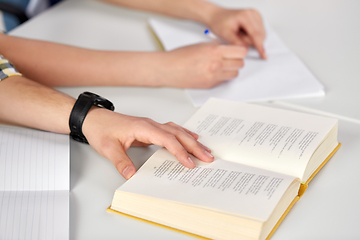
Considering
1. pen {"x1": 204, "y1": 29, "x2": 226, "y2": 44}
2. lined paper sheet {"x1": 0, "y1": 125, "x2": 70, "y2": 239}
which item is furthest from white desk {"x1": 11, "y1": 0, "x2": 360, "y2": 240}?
pen {"x1": 204, "y1": 29, "x2": 226, "y2": 44}

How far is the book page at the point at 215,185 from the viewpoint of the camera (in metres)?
0.62

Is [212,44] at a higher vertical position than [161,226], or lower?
higher

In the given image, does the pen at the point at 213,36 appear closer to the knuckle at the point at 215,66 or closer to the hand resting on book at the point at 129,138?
the knuckle at the point at 215,66

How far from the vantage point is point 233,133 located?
2.67ft

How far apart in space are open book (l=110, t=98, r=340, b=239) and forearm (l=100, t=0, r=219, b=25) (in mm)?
648

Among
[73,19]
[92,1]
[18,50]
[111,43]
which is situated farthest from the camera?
[92,1]

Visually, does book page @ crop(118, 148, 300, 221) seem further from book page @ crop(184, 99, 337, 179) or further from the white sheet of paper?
the white sheet of paper

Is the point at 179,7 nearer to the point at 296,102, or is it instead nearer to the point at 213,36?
the point at 213,36

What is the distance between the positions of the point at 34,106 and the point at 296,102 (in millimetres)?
641

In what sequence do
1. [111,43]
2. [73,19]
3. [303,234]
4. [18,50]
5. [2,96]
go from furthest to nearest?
[73,19]
[111,43]
[18,50]
[2,96]
[303,234]

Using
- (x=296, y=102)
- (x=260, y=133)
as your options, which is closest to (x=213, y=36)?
(x=296, y=102)

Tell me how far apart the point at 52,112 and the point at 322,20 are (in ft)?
3.42

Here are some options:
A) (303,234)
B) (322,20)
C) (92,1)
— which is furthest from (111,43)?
(303,234)

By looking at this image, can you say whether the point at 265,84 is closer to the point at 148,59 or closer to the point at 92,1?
the point at 148,59
